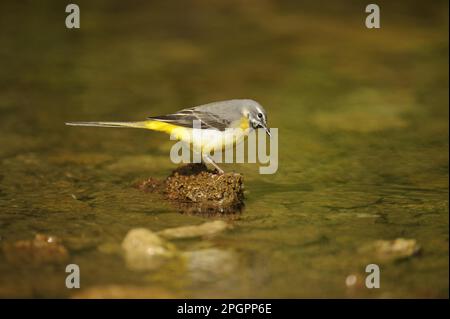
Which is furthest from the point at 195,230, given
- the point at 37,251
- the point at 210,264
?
the point at 37,251

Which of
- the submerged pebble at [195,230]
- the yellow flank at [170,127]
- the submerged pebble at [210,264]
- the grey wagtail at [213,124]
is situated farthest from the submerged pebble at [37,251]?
the yellow flank at [170,127]

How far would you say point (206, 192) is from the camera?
26.1 feet

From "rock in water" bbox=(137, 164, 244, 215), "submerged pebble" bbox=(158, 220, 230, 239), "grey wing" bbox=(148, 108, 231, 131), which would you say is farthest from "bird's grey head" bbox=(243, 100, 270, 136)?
"submerged pebble" bbox=(158, 220, 230, 239)

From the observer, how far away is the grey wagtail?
26.2 ft

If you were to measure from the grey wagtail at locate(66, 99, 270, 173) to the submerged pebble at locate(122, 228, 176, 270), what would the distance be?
1372 mm

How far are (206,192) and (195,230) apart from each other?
75 centimetres

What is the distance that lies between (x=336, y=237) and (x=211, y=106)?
6.78ft

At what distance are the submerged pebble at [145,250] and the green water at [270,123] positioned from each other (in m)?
0.16

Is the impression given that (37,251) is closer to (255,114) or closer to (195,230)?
(195,230)

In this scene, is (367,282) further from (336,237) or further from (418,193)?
(418,193)

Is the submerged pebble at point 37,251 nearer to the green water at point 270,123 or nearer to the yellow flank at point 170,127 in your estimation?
the green water at point 270,123

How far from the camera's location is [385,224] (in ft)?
24.6

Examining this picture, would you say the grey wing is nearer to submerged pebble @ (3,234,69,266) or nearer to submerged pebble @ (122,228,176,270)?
submerged pebble @ (122,228,176,270)

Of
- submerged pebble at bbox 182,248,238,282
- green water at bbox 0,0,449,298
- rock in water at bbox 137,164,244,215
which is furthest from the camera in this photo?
rock in water at bbox 137,164,244,215
